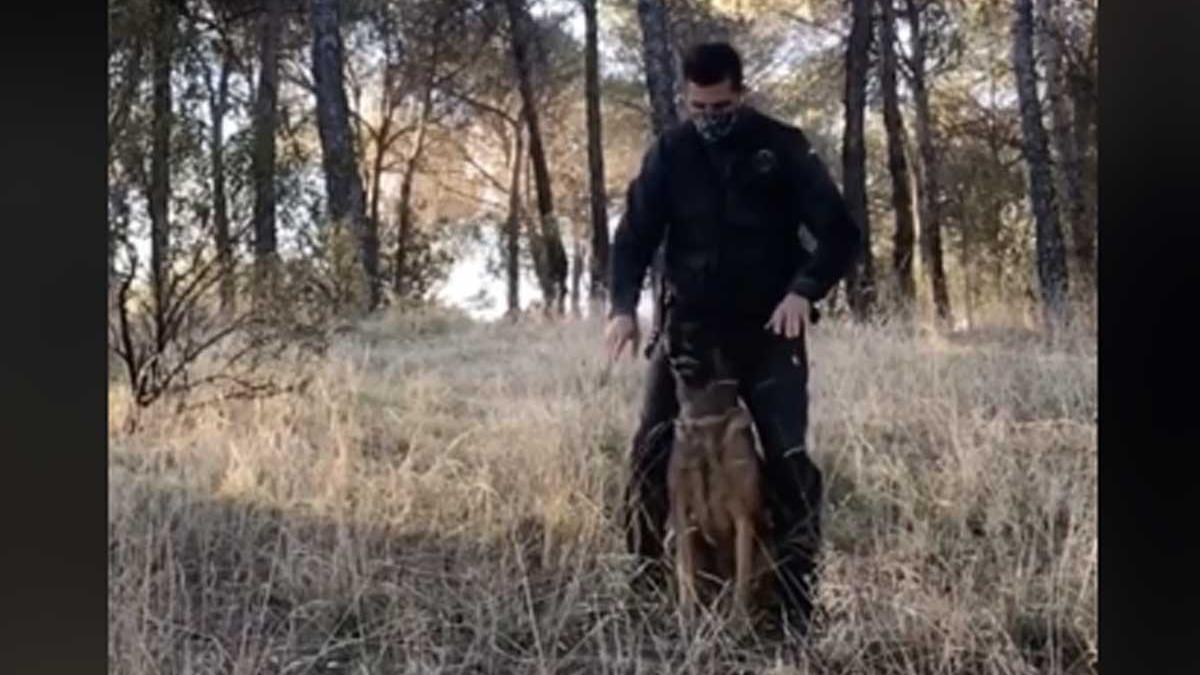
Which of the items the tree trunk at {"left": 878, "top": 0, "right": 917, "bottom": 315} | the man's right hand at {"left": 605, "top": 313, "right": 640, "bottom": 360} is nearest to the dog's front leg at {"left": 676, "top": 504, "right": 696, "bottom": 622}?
the man's right hand at {"left": 605, "top": 313, "right": 640, "bottom": 360}

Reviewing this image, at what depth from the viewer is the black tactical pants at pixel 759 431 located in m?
2.21

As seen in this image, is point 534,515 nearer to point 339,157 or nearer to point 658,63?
point 339,157

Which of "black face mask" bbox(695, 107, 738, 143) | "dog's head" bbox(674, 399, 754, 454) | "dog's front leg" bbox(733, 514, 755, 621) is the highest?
"black face mask" bbox(695, 107, 738, 143)

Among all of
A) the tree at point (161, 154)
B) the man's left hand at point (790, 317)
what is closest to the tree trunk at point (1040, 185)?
the man's left hand at point (790, 317)

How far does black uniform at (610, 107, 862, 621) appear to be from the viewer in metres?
2.22

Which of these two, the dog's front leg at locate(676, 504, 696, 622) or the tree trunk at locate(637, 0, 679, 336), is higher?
the tree trunk at locate(637, 0, 679, 336)

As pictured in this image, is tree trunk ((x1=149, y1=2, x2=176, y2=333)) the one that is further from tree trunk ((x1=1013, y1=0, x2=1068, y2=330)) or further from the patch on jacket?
tree trunk ((x1=1013, y1=0, x2=1068, y2=330))

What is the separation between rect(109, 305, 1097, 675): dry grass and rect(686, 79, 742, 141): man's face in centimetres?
38

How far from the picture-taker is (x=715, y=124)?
2.25 m

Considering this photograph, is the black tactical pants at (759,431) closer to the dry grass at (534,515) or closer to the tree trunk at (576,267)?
the dry grass at (534,515)

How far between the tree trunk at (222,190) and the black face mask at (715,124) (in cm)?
80

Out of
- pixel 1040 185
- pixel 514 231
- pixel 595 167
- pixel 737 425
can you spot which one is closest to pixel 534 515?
pixel 737 425

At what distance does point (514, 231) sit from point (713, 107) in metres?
0.40
